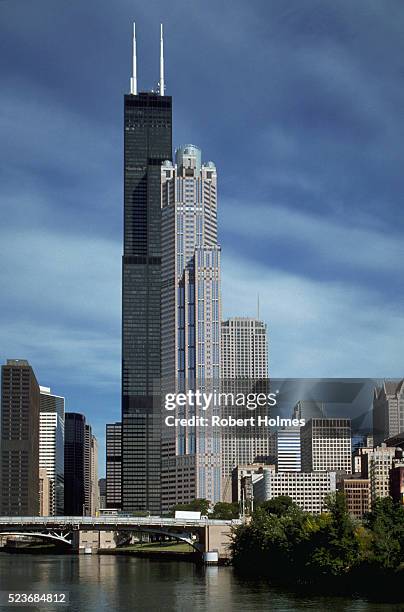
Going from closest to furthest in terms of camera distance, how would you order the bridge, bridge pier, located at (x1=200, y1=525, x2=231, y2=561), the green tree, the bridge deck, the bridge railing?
the green tree < bridge pier, located at (x1=200, y1=525, x2=231, y2=561) < the bridge < the bridge railing < the bridge deck

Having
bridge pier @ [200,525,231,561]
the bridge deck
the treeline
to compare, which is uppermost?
the treeline

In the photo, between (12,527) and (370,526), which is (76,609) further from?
(12,527)

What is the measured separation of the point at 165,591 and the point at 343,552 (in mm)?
17468

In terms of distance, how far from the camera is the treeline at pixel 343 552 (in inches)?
2891

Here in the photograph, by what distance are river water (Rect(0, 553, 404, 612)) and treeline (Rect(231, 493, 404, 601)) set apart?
346 cm

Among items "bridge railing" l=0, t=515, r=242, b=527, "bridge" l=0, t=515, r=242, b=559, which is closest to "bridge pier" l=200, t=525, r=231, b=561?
"bridge" l=0, t=515, r=242, b=559

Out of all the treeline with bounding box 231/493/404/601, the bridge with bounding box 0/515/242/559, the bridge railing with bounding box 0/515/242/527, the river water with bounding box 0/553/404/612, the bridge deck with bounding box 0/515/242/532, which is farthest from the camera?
the bridge deck with bounding box 0/515/242/532

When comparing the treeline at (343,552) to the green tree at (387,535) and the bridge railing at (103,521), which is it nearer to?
the green tree at (387,535)

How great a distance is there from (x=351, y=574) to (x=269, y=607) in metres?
10.2

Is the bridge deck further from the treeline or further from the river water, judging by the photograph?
the treeline

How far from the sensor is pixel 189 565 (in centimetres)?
13412

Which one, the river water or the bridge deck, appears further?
the bridge deck

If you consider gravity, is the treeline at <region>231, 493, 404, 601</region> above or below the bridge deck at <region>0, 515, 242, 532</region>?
above

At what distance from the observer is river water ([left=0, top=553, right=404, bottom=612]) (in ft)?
232
